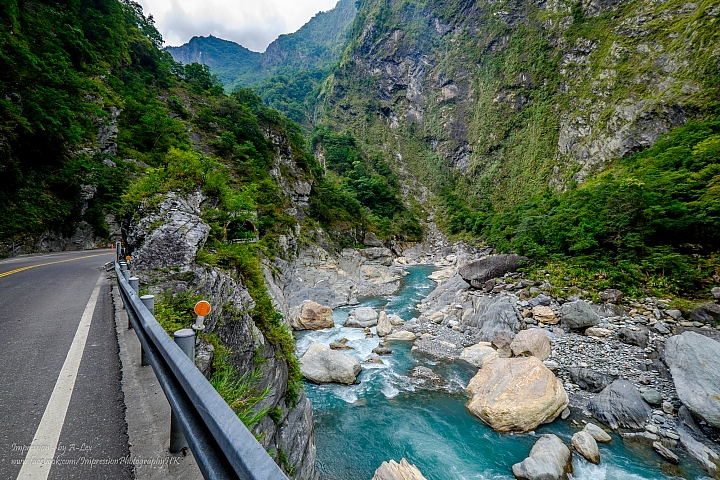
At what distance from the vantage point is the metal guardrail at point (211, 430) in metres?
0.89

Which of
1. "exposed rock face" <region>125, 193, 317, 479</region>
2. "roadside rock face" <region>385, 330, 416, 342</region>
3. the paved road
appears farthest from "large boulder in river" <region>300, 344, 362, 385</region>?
the paved road

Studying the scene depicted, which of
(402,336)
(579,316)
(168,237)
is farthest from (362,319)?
(168,237)

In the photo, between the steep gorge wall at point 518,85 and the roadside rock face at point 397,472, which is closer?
the roadside rock face at point 397,472

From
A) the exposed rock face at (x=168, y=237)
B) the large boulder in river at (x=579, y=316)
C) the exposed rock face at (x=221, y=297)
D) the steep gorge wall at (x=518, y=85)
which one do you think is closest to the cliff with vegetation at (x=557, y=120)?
the steep gorge wall at (x=518, y=85)

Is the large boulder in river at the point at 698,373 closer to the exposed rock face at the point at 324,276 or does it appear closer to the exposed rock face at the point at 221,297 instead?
the exposed rock face at the point at 221,297

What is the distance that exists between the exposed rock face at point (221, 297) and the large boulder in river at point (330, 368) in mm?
5355

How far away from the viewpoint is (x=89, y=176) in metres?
17.6

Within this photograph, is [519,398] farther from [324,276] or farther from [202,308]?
[324,276]

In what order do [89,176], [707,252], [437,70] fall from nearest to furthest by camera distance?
[707,252]
[89,176]
[437,70]

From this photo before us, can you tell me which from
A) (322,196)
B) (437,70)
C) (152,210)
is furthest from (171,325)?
(437,70)

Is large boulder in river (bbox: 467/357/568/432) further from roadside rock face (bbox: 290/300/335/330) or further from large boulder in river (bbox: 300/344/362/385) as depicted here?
roadside rock face (bbox: 290/300/335/330)

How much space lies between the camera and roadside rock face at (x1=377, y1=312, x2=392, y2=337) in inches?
643

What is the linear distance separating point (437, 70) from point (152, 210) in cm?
8735

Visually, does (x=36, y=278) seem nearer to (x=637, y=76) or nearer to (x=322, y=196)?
(x=322, y=196)
